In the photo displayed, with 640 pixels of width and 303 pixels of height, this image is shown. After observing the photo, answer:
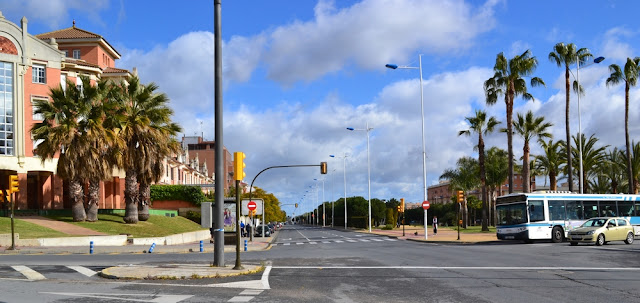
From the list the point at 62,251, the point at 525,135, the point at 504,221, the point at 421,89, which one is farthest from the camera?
the point at 525,135

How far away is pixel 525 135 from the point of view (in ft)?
171

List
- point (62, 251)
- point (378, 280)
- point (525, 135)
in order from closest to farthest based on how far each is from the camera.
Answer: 1. point (378, 280)
2. point (62, 251)
3. point (525, 135)

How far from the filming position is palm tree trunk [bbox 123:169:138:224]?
44938 mm

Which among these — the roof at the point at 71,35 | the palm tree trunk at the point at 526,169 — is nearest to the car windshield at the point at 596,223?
the palm tree trunk at the point at 526,169

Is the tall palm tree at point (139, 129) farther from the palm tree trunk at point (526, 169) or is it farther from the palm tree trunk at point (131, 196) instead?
the palm tree trunk at point (526, 169)

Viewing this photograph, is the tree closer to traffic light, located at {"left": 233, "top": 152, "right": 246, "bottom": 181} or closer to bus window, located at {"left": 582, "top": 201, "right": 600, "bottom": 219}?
traffic light, located at {"left": 233, "top": 152, "right": 246, "bottom": 181}

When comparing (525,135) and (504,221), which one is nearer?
(504,221)

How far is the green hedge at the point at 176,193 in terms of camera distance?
67.4m

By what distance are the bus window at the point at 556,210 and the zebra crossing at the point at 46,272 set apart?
25928 mm

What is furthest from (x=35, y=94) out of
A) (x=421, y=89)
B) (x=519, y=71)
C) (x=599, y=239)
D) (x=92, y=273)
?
(x=599, y=239)

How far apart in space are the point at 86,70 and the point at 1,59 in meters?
8.07

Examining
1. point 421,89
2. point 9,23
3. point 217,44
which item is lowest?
point 217,44

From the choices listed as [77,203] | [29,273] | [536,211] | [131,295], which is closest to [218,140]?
[131,295]

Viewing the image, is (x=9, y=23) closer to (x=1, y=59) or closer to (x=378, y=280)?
(x=1, y=59)
